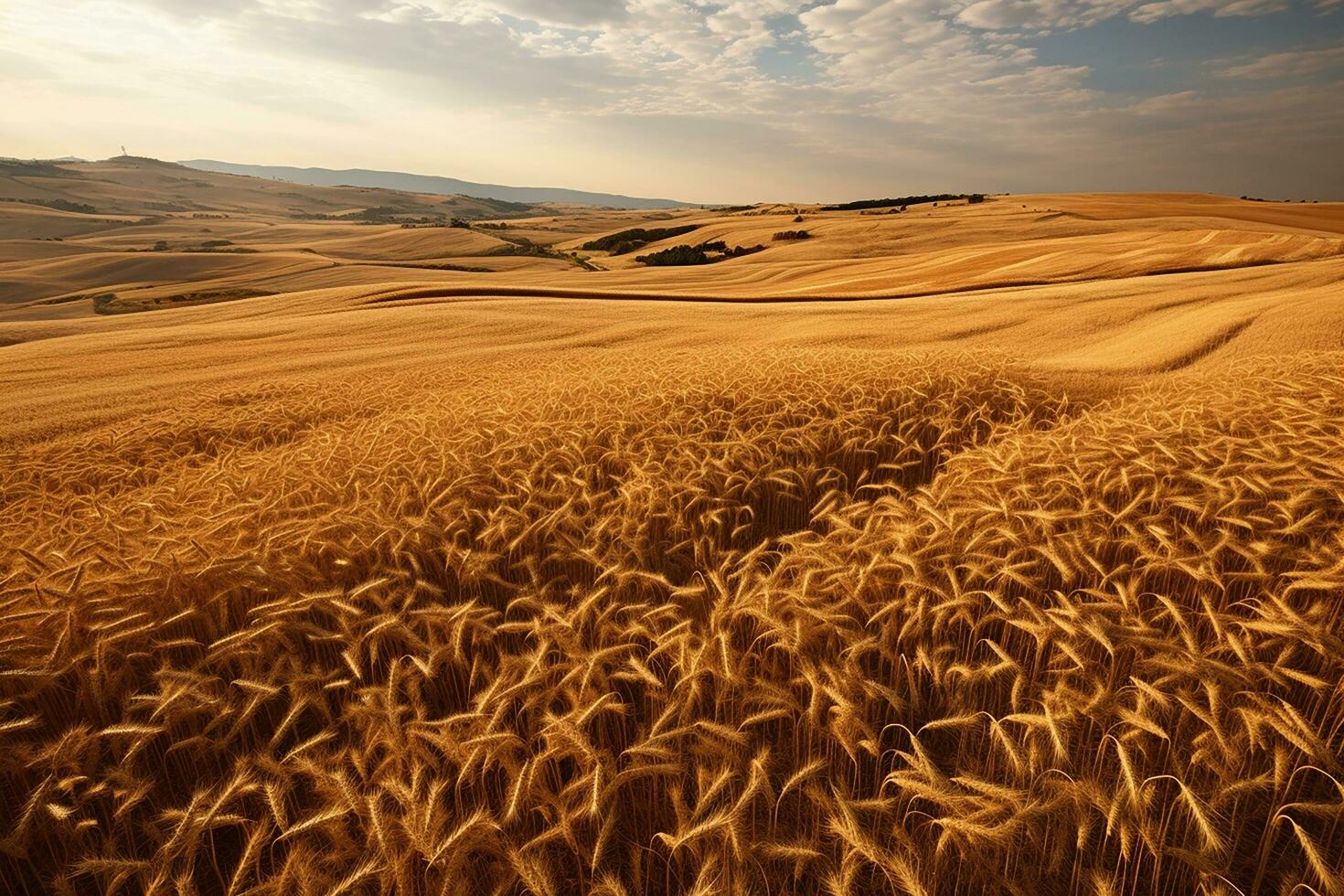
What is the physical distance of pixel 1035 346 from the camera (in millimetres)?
9273

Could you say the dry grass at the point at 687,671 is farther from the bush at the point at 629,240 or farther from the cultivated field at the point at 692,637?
the bush at the point at 629,240

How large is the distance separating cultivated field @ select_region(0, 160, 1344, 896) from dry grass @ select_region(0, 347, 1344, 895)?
0.06ft

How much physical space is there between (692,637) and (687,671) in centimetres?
29

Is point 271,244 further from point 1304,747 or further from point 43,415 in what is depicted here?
point 1304,747

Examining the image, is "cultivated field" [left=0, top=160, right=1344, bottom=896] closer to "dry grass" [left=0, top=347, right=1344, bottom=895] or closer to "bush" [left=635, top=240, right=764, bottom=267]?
"dry grass" [left=0, top=347, right=1344, bottom=895]

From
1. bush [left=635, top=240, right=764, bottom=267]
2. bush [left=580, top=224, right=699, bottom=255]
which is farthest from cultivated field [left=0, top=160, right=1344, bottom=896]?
bush [left=580, top=224, right=699, bottom=255]

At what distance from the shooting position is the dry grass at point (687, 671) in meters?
1.47

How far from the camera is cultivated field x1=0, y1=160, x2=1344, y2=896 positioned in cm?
149

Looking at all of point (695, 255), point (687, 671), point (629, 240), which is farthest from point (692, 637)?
point (629, 240)

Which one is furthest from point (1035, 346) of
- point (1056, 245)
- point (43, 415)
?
point (1056, 245)

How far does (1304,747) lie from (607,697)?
5.81 feet

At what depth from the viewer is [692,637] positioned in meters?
2.20

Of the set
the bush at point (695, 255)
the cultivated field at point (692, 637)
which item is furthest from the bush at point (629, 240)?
the cultivated field at point (692, 637)

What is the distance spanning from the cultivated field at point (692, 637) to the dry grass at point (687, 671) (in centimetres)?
2
